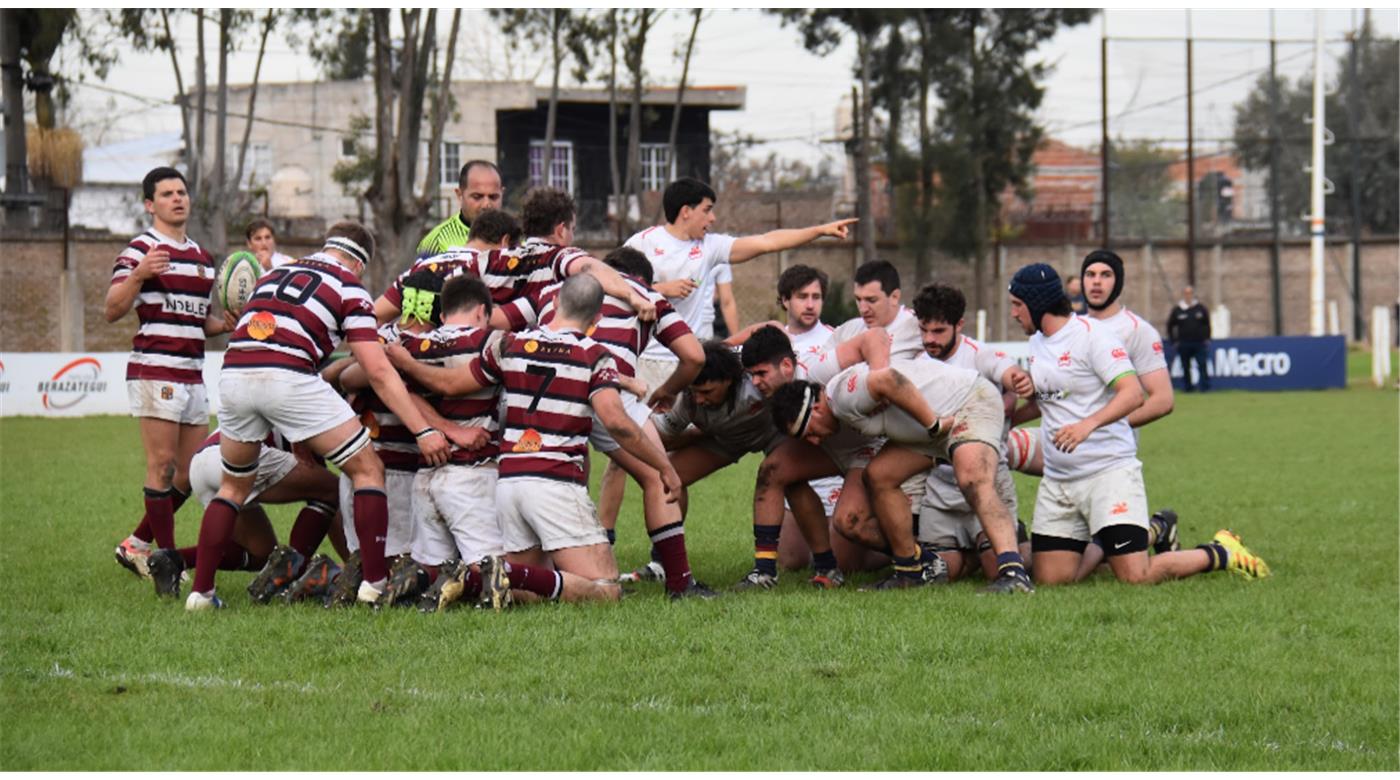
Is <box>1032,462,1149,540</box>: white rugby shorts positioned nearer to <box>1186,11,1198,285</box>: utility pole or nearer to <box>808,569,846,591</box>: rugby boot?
<box>808,569,846,591</box>: rugby boot

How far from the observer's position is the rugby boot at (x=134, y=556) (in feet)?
29.3

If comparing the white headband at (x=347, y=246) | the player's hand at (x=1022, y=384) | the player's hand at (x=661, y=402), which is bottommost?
the player's hand at (x=661, y=402)

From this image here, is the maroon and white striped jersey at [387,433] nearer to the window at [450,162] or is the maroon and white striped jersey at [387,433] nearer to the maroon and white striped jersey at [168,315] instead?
the maroon and white striped jersey at [168,315]

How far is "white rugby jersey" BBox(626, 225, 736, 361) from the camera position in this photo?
9.78 m

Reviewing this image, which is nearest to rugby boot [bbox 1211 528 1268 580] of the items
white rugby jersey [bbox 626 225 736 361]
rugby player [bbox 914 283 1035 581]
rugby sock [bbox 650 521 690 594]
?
rugby player [bbox 914 283 1035 581]

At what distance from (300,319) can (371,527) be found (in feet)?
3.54

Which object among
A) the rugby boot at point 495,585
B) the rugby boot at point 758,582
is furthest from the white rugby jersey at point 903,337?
the rugby boot at point 495,585

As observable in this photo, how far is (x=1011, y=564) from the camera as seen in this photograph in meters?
8.62

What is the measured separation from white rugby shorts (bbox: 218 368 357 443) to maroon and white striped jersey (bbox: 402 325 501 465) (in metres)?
0.53

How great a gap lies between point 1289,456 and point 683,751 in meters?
13.8

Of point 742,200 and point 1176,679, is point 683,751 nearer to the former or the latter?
point 1176,679

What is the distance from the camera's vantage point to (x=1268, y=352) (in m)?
31.3

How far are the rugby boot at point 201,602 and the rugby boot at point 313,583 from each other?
0.35 m

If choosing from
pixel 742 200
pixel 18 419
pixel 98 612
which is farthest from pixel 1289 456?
pixel 742 200
